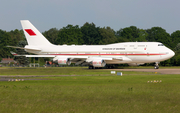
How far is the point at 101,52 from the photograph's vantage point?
57844 mm

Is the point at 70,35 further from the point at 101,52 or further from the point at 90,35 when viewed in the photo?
the point at 101,52

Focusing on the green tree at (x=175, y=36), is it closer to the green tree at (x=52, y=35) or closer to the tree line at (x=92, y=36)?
the tree line at (x=92, y=36)

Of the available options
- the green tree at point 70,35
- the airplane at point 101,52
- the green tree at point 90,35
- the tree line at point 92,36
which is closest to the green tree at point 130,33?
the tree line at point 92,36

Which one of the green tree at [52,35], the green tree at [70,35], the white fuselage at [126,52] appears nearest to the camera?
the white fuselage at [126,52]

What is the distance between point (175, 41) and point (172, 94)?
138 metres

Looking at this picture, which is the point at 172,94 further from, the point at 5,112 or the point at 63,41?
the point at 63,41

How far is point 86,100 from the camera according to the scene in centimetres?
1598

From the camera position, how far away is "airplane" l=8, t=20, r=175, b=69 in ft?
180

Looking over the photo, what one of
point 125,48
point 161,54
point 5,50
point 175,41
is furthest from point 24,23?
point 175,41

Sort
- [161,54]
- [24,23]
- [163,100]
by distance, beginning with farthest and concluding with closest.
Result: [24,23] < [161,54] < [163,100]

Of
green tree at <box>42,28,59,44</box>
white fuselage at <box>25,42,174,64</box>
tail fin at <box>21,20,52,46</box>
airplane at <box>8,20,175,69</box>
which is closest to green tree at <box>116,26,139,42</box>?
green tree at <box>42,28,59,44</box>

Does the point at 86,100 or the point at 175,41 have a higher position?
the point at 175,41

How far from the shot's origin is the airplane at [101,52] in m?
54.9

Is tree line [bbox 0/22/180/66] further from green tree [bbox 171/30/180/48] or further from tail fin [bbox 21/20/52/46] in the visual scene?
tail fin [bbox 21/20/52/46]
